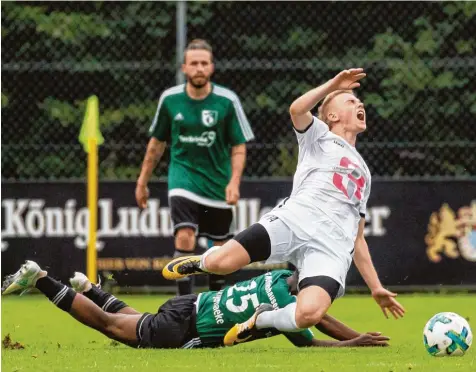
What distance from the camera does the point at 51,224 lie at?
12.8 meters

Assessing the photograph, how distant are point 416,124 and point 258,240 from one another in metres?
7.13

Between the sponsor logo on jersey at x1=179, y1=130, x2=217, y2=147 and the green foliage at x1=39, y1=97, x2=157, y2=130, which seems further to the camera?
the green foliage at x1=39, y1=97, x2=157, y2=130

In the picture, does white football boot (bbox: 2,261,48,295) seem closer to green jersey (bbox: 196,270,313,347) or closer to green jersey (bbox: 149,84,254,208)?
green jersey (bbox: 196,270,313,347)

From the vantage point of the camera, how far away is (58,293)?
288 inches

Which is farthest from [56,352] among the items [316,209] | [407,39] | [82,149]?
[407,39]

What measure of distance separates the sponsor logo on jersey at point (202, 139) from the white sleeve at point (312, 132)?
2.70 metres

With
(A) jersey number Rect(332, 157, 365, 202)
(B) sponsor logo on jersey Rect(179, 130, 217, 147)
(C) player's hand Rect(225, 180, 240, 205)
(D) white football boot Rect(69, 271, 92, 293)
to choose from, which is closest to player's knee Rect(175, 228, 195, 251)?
(C) player's hand Rect(225, 180, 240, 205)

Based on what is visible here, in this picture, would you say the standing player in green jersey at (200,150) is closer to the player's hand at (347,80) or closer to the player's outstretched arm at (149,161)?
the player's outstretched arm at (149,161)

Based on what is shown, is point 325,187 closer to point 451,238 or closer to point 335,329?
point 335,329

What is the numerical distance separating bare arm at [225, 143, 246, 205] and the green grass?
4.35 ft

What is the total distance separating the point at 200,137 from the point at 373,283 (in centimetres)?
315

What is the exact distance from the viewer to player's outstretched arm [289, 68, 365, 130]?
690 centimetres

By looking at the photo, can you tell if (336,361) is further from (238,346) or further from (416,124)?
(416,124)

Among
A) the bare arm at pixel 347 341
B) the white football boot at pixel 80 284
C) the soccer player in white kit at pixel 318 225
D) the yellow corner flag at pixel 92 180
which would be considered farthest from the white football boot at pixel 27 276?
the yellow corner flag at pixel 92 180
